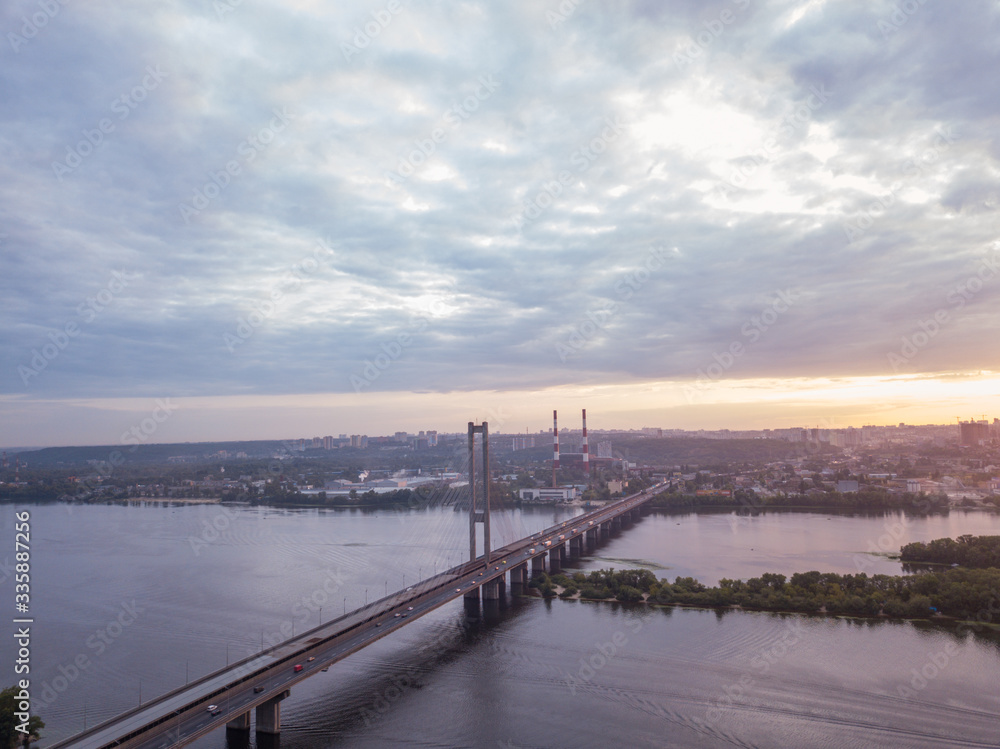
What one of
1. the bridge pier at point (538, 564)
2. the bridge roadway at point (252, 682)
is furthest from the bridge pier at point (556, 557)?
the bridge roadway at point (252, 682)

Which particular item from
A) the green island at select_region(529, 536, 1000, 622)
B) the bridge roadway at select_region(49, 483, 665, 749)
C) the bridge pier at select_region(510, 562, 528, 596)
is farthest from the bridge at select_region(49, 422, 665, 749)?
the green island at select_region(529, 536, 1000, 622)

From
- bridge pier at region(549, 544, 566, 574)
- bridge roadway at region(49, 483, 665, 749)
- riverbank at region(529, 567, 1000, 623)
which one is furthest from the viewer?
bridge pier at region(549, 544, 566, 574)

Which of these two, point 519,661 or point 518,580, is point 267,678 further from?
point 518,580

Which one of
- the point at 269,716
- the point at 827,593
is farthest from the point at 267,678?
the point at 827,593

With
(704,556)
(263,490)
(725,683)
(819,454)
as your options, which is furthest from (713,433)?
(725,683)

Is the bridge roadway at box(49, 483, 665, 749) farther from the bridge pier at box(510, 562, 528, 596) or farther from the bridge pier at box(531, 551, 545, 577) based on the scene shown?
the bridge pier at box(531, 551, 545, 577)

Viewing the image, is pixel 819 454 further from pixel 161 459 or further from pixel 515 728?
pixel 161 459
